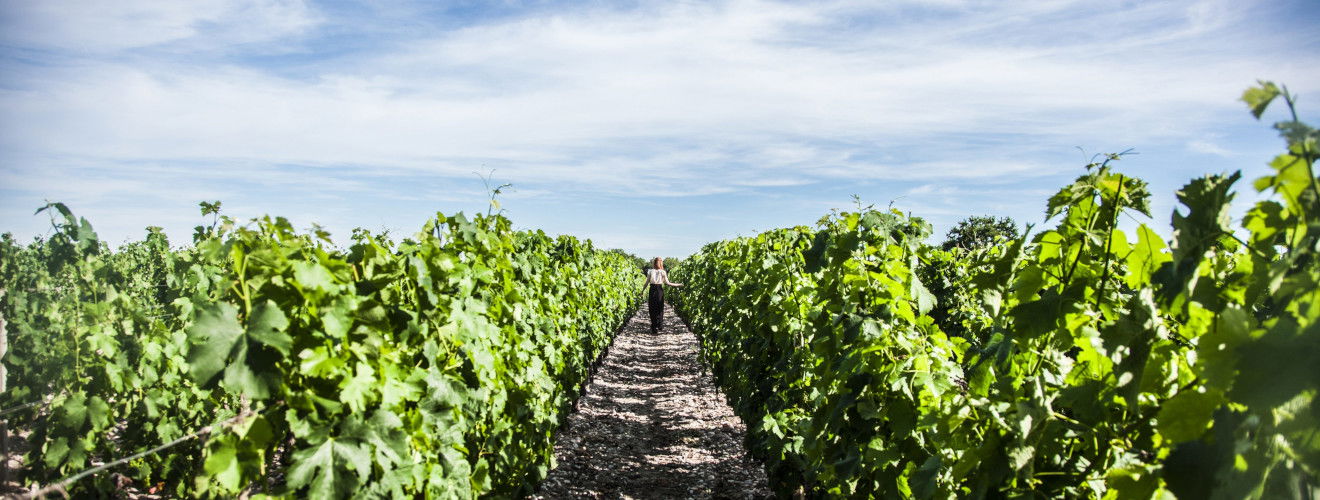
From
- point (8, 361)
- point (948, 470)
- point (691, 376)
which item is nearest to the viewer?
point (948, 470)

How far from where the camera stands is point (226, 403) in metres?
5.43

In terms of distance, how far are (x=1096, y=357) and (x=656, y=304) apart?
15.0 meters

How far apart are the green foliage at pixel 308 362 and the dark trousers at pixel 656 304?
9724 millimetres

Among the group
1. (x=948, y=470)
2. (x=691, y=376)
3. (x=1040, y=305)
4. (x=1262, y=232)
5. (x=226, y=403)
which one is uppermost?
(x=1262, y=232)

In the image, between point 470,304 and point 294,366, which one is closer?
point 294,366

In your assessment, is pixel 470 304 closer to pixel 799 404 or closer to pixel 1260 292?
pixel 799 404

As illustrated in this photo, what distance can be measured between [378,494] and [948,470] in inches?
77.6

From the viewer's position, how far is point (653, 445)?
7117 mm

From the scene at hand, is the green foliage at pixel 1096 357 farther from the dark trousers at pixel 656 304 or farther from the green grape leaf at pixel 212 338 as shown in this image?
the dark trousers at pixel 656 304

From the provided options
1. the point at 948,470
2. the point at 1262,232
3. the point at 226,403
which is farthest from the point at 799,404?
the point at 226,403

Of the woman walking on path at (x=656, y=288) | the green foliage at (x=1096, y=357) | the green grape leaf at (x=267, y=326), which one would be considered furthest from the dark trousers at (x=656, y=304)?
the green grape leaf at (x=267, y=326)

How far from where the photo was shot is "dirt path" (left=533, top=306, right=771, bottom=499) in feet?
18.9

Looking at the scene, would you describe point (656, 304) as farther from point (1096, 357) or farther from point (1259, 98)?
point (1259, 98)

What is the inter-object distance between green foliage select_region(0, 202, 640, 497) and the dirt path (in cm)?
65
